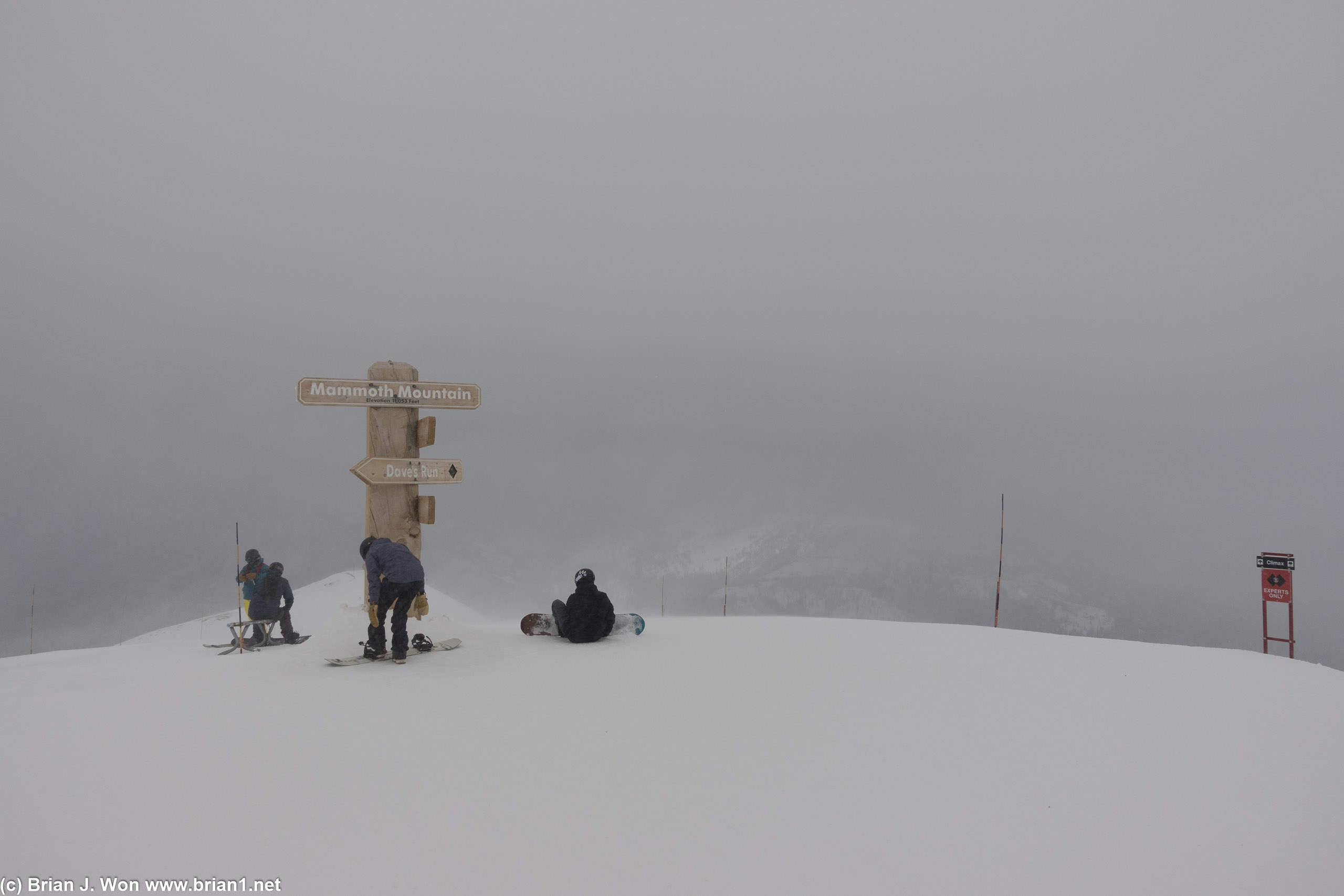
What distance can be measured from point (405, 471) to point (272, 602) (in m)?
4.55

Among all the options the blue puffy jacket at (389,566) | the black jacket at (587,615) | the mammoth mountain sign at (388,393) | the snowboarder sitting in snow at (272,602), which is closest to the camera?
the blue puffy jacket at (389,566)

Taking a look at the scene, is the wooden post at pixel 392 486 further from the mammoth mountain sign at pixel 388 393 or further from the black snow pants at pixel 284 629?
the black snow pants at pixel 284 629

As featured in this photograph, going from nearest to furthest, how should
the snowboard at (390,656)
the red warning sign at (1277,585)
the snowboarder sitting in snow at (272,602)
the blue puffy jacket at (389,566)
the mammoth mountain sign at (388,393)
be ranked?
the snowboard at (390,656) → the blue puffy jacket at (389,566) → the mammoth mountain sign at (388,393) → the red warning sign at (1277,585) → the snowboarder sitting in snow at (272,602)

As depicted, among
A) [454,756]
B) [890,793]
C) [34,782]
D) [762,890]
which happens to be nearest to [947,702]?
[890,793]

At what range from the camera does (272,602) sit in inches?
434

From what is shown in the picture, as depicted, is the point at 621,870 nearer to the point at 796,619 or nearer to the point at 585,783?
the point at 585,783

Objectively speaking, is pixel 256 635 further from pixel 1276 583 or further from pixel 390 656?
pixel 1276 583

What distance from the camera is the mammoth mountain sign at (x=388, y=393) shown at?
27.9 ft

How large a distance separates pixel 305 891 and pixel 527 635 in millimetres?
5855

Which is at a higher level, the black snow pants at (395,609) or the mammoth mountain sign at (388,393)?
the mammoth mountain sign at (388,393)

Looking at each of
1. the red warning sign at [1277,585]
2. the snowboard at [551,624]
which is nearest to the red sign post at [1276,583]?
the red warning sign at [1277,585]

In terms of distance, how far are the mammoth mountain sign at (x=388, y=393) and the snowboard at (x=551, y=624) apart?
3.13m

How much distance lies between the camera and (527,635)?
8.69 meters

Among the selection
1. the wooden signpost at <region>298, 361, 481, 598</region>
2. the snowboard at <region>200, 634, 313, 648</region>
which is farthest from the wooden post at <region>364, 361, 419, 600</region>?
the snowboard at <region>200, 634, 313, 648</region>
